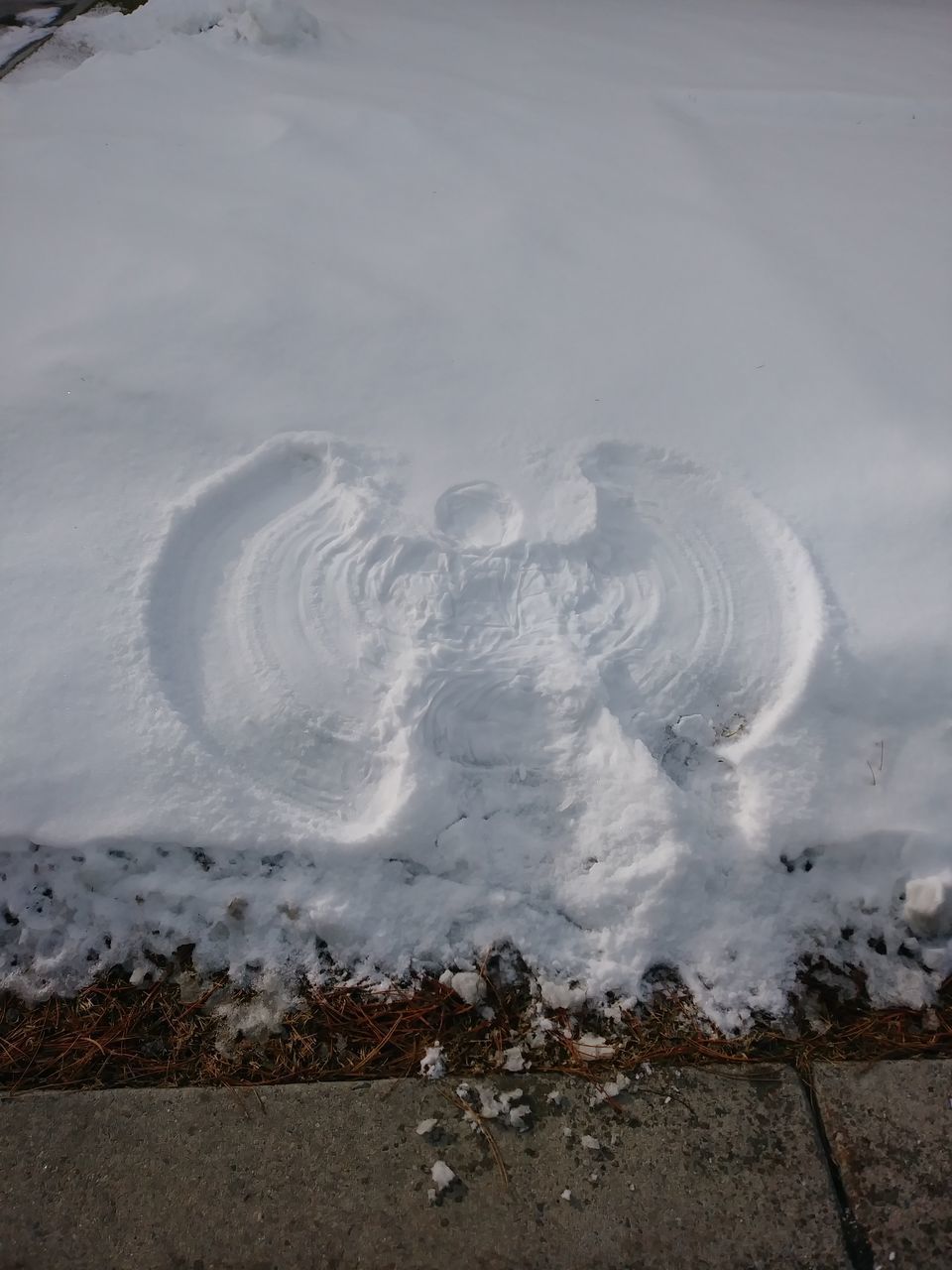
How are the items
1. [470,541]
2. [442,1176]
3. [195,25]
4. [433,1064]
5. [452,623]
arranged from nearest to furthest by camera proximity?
[442,1176], [433,1064], [452,623], [470,541], [195,25]

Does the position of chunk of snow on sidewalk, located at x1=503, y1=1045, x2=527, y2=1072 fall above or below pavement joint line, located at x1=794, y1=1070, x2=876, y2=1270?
above

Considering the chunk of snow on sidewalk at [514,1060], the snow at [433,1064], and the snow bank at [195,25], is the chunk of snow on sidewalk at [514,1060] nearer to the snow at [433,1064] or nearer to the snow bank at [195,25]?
the snow at [433,1064]

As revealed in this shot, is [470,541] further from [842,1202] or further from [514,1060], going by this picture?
[842,1202]

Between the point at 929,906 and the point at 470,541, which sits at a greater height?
the point at 470,541

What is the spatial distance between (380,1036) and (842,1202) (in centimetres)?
76

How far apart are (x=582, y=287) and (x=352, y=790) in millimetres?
1597

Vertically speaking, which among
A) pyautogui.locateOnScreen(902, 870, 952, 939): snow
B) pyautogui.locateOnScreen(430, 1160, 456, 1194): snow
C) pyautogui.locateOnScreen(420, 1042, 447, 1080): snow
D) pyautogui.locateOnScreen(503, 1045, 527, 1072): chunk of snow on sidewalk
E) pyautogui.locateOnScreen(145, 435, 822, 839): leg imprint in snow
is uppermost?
pyautogui.locateOnScreen(145, 435, 822, 839): leg imprint in snow

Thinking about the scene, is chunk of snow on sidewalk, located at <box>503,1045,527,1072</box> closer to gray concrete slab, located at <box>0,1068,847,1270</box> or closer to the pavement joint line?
gray concrete slab, located at <box>0,1068,847,1270</box>

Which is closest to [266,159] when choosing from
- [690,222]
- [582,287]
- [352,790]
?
[582,287]

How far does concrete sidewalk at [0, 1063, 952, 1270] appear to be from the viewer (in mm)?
1153

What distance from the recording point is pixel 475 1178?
1.21 metres

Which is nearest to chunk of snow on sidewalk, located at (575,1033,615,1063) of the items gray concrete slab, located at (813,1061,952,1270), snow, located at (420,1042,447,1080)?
snow, located at (420,1042,447,1080)

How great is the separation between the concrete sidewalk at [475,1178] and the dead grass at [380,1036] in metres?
0.03

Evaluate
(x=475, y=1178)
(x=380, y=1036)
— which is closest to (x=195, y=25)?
(x=380, y=1036)
